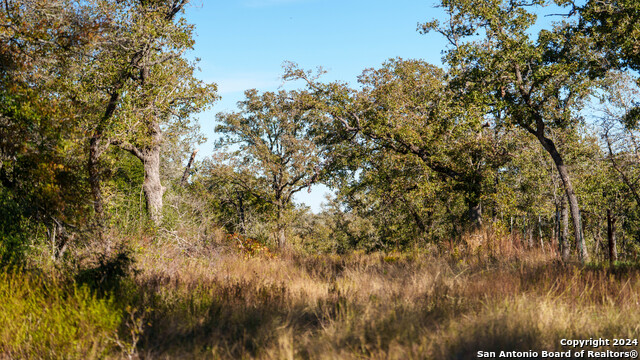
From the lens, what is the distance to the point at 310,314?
5559 mm

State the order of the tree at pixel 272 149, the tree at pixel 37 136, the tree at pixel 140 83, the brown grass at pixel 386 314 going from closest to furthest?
1. the brown grass at pixel 386 314
2. the tree at pixel 37 136
3. the tree at pixel 140 83
4. the tree at pixel 272 149

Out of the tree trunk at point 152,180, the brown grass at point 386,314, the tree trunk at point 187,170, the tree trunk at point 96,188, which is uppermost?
the tree trunk at point 187,170

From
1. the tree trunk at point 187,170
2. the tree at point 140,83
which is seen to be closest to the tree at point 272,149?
the tree trunk at point 187,170

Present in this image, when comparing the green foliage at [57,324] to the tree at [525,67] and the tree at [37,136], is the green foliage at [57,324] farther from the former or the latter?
the tree at [525,67]

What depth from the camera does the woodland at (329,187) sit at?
4828mm

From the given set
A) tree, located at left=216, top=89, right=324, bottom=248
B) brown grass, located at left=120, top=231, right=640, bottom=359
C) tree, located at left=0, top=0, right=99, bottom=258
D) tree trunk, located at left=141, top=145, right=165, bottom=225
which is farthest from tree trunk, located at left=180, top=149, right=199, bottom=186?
brown grass, located at left=120, top=231, right=640, bottom=359

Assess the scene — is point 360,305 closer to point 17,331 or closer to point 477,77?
point 17,331

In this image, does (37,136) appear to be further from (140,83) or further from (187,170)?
(187,170)

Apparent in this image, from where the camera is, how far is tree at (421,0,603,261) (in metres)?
13.8

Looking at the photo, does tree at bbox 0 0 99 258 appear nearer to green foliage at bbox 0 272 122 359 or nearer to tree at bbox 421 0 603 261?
green foliage at bbox 0 272 122 359

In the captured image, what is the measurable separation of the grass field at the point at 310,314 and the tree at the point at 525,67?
25.9 ft

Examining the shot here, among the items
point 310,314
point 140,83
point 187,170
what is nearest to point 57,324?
point 310,314

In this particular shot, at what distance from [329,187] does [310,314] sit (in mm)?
20899

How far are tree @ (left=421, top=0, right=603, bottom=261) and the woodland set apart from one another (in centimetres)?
7
